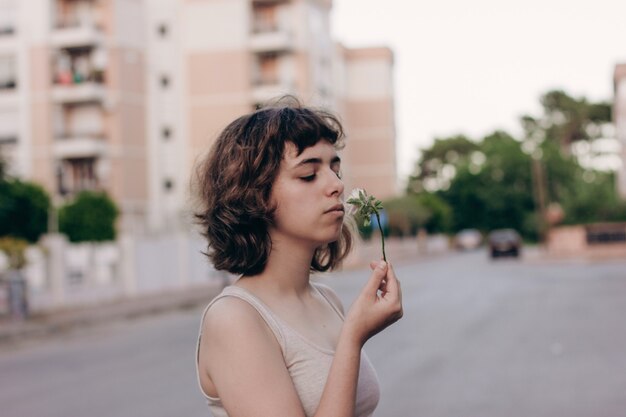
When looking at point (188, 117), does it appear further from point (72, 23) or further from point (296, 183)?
point (296, 183)

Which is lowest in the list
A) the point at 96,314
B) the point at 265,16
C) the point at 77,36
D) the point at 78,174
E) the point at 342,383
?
the point at 96,314

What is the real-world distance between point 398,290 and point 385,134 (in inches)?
2585

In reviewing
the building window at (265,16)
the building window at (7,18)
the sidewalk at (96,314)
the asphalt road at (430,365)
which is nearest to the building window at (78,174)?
the building window at (7,18)

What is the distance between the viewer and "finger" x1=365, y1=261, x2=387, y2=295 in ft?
6.46

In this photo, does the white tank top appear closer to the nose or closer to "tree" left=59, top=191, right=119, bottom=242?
the nose

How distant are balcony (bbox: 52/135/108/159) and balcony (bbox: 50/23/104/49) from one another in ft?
14.5

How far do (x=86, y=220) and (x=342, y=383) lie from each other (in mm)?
40382

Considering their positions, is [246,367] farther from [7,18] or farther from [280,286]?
[7,18]

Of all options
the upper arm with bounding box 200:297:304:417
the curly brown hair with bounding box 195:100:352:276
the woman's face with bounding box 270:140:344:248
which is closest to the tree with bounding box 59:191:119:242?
the curly brown hair with bounding box 195:100:352:276

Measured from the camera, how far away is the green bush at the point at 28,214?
33.3m

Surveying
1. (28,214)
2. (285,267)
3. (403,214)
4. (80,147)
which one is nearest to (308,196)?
(285,267)

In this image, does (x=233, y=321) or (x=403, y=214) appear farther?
(x=403, y=214)

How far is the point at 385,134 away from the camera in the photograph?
67250 mm

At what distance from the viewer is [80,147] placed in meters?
45.5
